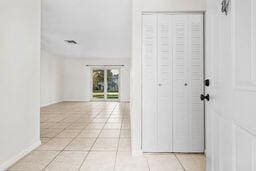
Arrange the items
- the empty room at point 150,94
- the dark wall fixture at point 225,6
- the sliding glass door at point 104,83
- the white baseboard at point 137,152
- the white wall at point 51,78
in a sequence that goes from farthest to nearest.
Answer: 1. the sliding glass door at point 104,83
2. the white wall at point 51,78
3. the white baseboard at point 137,152
4. the empty room at point 150,94
5. the dark wall fixture at point 225,6

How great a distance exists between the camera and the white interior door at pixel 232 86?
909mm

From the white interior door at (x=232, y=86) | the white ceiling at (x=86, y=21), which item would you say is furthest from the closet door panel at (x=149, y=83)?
the white interior door at (x=232, y=86)

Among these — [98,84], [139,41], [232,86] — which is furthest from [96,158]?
[98,84]

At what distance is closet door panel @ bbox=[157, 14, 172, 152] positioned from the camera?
2.82 metres

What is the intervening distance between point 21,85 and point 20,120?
0.45 m

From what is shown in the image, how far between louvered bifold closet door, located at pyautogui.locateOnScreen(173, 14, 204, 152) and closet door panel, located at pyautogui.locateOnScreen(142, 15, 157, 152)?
0.91 ft

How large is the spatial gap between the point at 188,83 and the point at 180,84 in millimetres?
109

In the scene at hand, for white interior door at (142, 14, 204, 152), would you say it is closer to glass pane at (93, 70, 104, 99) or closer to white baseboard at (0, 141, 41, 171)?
white baseboard at (0, 141, 41, 171)

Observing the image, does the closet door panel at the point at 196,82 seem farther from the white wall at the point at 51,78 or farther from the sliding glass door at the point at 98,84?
the sliding glass door at the point at 98,84

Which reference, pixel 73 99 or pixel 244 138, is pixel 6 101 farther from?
pixel 73 99

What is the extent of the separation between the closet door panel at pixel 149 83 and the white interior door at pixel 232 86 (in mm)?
1267

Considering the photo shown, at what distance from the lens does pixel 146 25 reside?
2.81 metres

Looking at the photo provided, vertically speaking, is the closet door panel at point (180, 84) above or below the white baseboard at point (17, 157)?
above

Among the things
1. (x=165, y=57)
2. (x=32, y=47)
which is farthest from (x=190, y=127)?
(x=32, y=47)
